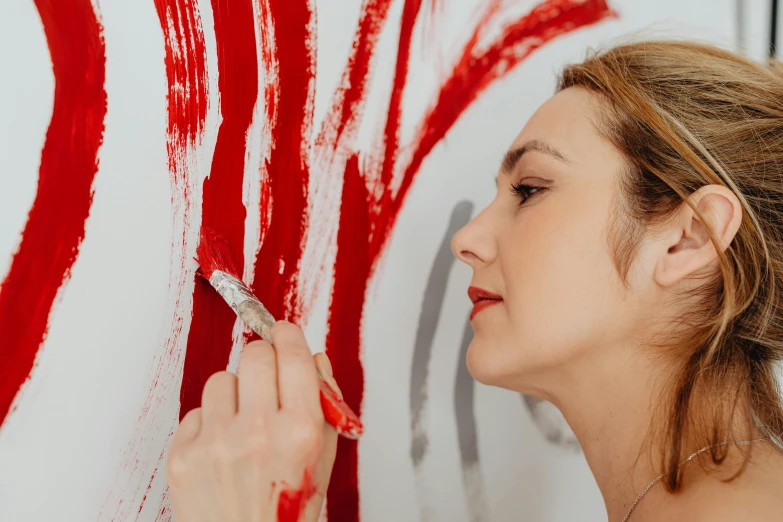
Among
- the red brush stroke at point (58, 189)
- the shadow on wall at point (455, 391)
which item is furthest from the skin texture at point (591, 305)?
the red brush stroke at point (58, 189)

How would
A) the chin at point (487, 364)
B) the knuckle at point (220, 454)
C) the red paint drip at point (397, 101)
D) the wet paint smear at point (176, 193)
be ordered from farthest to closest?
the red paint drip at point (397, 101) → the chin at point (487, 364) → the wet paint smear at point (176, 193) → the knuckle at point (220, 454)

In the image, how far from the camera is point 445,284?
3.20 ft

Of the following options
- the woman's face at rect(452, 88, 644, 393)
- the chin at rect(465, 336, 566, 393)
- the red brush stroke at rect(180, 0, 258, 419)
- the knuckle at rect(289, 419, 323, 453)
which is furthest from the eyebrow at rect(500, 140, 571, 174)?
the knuckle at rect(289, 419, 323, 453)

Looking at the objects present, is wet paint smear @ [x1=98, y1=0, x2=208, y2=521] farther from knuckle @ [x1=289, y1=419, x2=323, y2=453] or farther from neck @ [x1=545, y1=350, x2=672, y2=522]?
neck @ [x1=545, y1=350, x2=672, y2=522]

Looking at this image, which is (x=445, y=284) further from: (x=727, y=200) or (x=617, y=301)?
(x=727, y=200)

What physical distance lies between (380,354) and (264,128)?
0.35 metres

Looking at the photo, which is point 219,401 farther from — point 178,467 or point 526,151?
point 526,151

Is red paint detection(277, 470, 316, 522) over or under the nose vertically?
under

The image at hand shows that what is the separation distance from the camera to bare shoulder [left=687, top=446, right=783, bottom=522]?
64 cm

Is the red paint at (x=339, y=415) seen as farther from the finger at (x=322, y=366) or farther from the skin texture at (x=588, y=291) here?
the skin texture at (x=588, y=291)

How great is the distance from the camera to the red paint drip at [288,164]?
804mm

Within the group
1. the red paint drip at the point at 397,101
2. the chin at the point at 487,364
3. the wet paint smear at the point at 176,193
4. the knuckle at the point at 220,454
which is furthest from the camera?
the red paint drip at the point at 397,101

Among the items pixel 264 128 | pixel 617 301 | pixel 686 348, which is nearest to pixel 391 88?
pixel 264 128

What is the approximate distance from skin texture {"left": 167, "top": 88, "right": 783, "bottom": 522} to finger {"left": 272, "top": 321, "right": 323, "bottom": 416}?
23 millimetres
